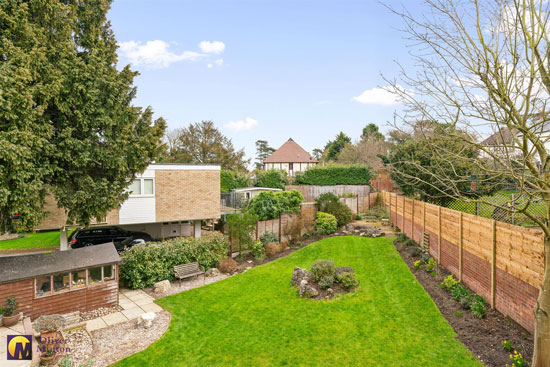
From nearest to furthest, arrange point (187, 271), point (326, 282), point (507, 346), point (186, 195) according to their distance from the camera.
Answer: point (507, 346), point (326, 282), point (187, 271), point (186, 195)

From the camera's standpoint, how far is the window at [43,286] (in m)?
9.27

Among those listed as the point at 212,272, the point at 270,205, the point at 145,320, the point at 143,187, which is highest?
the point at 143,187

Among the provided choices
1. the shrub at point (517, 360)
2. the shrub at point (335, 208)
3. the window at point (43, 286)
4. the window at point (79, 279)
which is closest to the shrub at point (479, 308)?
the shrub at point (517, 360)

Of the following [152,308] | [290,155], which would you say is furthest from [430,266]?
[290,155]

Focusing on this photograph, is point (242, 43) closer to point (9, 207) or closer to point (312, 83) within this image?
point (312, 83)

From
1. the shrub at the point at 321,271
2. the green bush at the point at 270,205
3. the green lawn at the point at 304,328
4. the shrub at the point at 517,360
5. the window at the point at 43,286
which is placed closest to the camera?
the shrub at the point at 517,360

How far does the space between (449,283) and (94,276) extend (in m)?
12.4

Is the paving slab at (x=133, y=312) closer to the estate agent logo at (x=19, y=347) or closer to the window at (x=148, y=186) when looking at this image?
the estate agent logo at (x=19, y=347)

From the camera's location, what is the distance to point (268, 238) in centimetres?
1809

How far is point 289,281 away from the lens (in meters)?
12.8

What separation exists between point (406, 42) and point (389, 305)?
7986mm

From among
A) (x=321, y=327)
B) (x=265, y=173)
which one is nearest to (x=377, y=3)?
(x=321, y=327)

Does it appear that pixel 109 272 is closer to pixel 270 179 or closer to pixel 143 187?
pixel 143 187

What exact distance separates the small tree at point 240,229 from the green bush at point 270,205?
1.24 m
